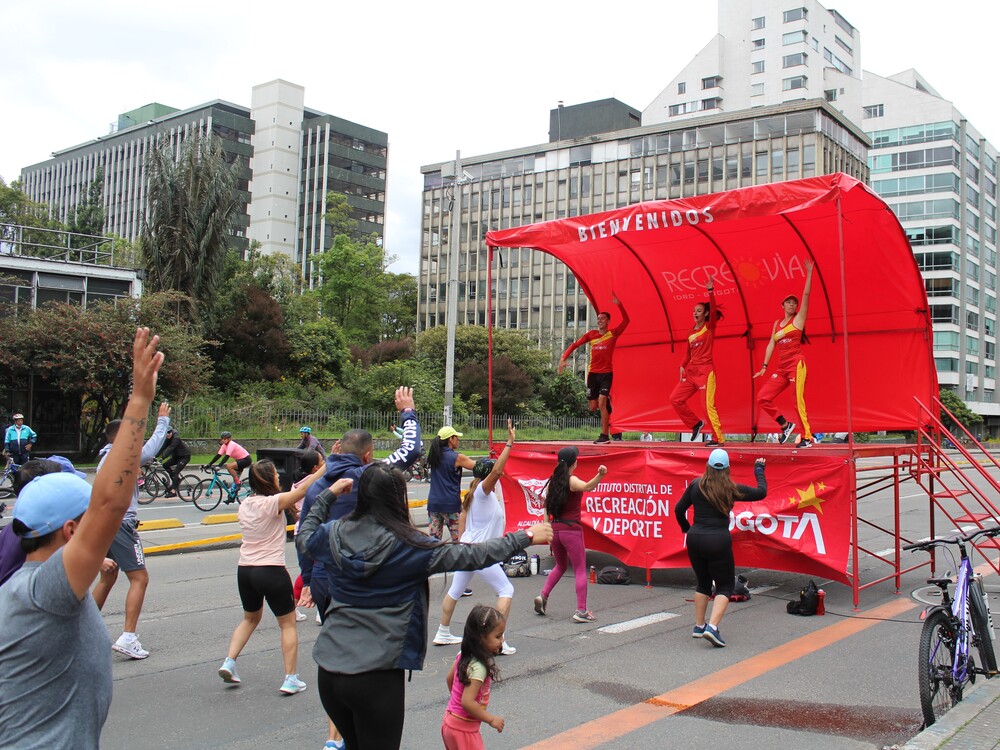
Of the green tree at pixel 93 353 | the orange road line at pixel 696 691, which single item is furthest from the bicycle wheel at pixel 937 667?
the green tree at pixel 93 353

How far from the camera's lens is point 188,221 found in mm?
34938

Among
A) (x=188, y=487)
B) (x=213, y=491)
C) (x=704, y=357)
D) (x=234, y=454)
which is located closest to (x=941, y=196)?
(x=704, y=357)

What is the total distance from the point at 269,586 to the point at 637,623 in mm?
3885

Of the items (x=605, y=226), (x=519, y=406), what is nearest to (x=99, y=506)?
(x=605, y=226)

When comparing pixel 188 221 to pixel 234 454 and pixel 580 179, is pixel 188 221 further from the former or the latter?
pixel 580 179

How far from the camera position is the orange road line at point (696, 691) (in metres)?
5.17

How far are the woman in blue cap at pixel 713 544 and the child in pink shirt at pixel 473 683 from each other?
3765 mm

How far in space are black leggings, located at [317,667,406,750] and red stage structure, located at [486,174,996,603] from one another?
6.45 m

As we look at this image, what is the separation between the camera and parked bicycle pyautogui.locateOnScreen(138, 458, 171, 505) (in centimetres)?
1869

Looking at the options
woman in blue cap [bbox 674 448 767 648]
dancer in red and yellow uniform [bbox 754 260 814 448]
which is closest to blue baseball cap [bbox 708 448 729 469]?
woman in blue cap [bbox 674 448 767 648]

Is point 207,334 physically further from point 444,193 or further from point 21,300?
point 444,193

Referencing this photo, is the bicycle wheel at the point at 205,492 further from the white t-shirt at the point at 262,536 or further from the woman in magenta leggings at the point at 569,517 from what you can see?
the white t-shirt at the point at 262,536

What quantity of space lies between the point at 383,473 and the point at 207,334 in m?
35.4

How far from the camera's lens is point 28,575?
258 centimetres
